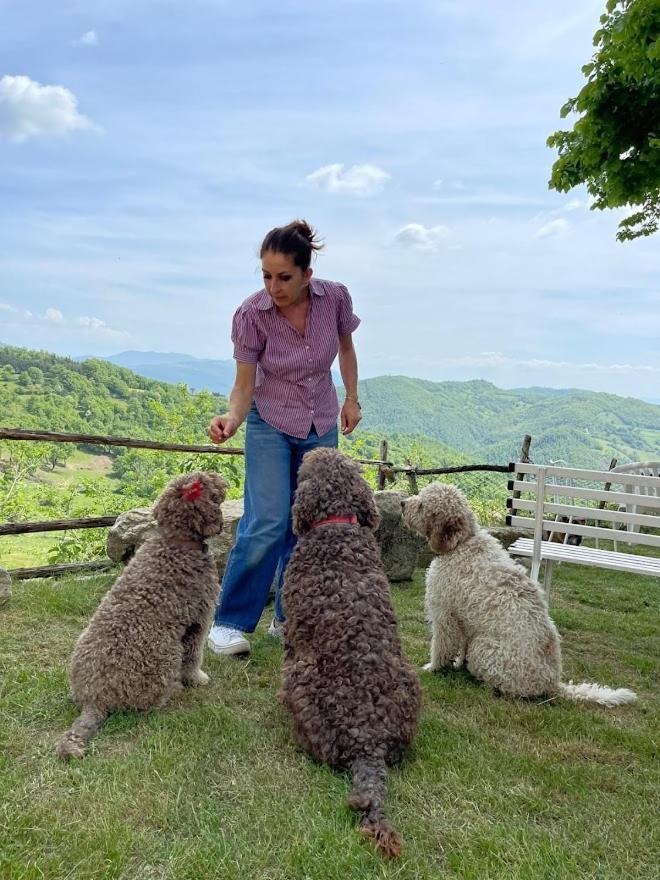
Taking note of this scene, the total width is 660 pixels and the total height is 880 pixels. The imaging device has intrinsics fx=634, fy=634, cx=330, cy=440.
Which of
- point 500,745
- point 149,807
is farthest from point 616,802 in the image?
point 149,807

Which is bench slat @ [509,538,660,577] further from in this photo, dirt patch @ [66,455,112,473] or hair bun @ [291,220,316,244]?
dirt patch @ [66,455,112,473]

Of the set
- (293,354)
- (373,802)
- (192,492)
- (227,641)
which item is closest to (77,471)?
(227,641)

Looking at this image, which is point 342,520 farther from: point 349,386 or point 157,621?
point 349,386

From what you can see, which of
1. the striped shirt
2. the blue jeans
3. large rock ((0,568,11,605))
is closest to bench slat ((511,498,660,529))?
the blue jeans

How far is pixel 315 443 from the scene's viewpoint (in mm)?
4066

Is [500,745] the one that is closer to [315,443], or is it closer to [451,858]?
[451,858]

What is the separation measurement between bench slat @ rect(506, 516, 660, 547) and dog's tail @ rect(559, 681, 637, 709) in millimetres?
1097

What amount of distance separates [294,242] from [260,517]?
1668mm

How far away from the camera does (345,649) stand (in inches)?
108

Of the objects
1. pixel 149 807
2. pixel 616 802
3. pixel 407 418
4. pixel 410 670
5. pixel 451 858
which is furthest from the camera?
pixel 407 418

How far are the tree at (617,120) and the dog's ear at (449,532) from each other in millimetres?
6611

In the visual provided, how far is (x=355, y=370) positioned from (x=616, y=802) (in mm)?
2835

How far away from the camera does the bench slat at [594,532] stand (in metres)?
4.70

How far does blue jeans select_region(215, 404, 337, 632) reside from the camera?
3.97 metres
